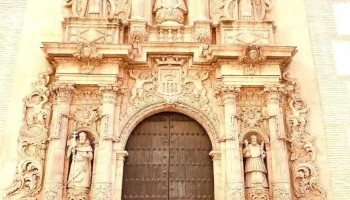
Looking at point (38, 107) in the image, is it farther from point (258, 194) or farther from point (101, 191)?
point (258, 194)

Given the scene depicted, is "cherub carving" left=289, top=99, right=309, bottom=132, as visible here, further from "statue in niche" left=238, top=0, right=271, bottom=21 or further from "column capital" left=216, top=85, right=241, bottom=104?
"statue in niche" left=238, top=0, right=271, bottom=21

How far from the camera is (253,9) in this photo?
31.4 ft

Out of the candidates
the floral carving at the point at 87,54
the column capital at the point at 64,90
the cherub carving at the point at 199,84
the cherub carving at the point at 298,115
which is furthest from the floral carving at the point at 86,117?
the cherub carving at the point at 298,115

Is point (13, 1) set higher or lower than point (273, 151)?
higher

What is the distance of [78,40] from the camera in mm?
8945

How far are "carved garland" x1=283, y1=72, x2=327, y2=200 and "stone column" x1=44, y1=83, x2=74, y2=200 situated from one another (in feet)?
14.0

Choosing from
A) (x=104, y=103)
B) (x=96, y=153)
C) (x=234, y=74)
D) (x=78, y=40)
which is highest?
(x=78, y=40)

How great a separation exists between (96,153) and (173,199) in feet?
5.58

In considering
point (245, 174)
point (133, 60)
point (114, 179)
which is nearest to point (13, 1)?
point (133, 60)

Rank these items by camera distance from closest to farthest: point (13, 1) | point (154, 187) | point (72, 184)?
point (72, 184)
point (154, 187)
point (13, 1)

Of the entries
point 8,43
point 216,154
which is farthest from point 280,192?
point 8,43

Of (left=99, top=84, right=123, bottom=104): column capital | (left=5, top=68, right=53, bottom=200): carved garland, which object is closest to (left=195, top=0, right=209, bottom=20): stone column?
(left=99, top=84, right=123, bottom=104): column capital

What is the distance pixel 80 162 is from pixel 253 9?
193 inches

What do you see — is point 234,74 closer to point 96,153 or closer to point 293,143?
point 293,143
